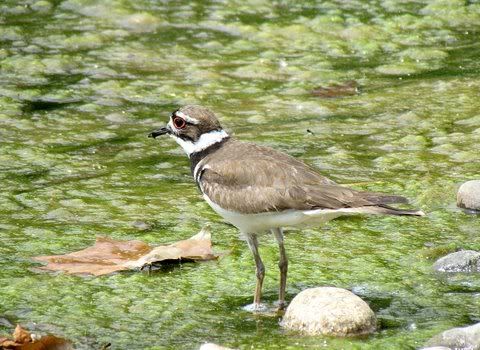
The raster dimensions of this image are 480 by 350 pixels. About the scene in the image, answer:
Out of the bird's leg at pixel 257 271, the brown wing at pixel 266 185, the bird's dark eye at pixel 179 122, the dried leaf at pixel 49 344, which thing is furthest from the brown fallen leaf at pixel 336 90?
the dried leaf at pixel 49 344

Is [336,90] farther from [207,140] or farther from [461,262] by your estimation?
[461,262]

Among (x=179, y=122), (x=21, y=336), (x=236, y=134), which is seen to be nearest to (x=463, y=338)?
(x=21, y=336)

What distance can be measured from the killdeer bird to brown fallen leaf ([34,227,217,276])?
50 cm

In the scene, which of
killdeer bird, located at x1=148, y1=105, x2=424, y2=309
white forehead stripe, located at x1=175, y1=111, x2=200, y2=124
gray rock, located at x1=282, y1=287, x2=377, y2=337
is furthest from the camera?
white forehead stripe, located at x1=175, y1=111, x2=200, y2=124

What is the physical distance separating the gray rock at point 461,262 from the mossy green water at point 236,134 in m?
0.08

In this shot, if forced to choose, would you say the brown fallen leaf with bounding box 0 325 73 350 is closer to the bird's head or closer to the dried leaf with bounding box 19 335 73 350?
the dried leaf with bounding box 19 335 73 350

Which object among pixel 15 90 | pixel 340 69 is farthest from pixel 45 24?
pixel 340 69

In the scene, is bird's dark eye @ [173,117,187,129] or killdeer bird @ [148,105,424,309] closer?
killdeer bird @ [148,105,424,309]

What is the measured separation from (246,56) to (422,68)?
1.58 metres

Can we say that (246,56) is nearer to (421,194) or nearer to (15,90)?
(15,90)

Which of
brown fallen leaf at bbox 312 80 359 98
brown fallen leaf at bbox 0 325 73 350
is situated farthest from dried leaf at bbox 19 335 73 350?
brown fallen leaf at bbox 312 80 359 98

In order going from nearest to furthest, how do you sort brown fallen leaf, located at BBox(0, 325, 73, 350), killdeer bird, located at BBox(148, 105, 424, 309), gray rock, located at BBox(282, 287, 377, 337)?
1. brown fallen leaf, located at BBox(0, 325, 73, 350)
2. gray rock, located at BBox(282, 287, 377, 337)
3. killdeer bird, located at BBox(148, 105, 424, 309)

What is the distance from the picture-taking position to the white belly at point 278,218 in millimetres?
5188

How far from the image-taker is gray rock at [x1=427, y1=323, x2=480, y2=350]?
15.2 feet
